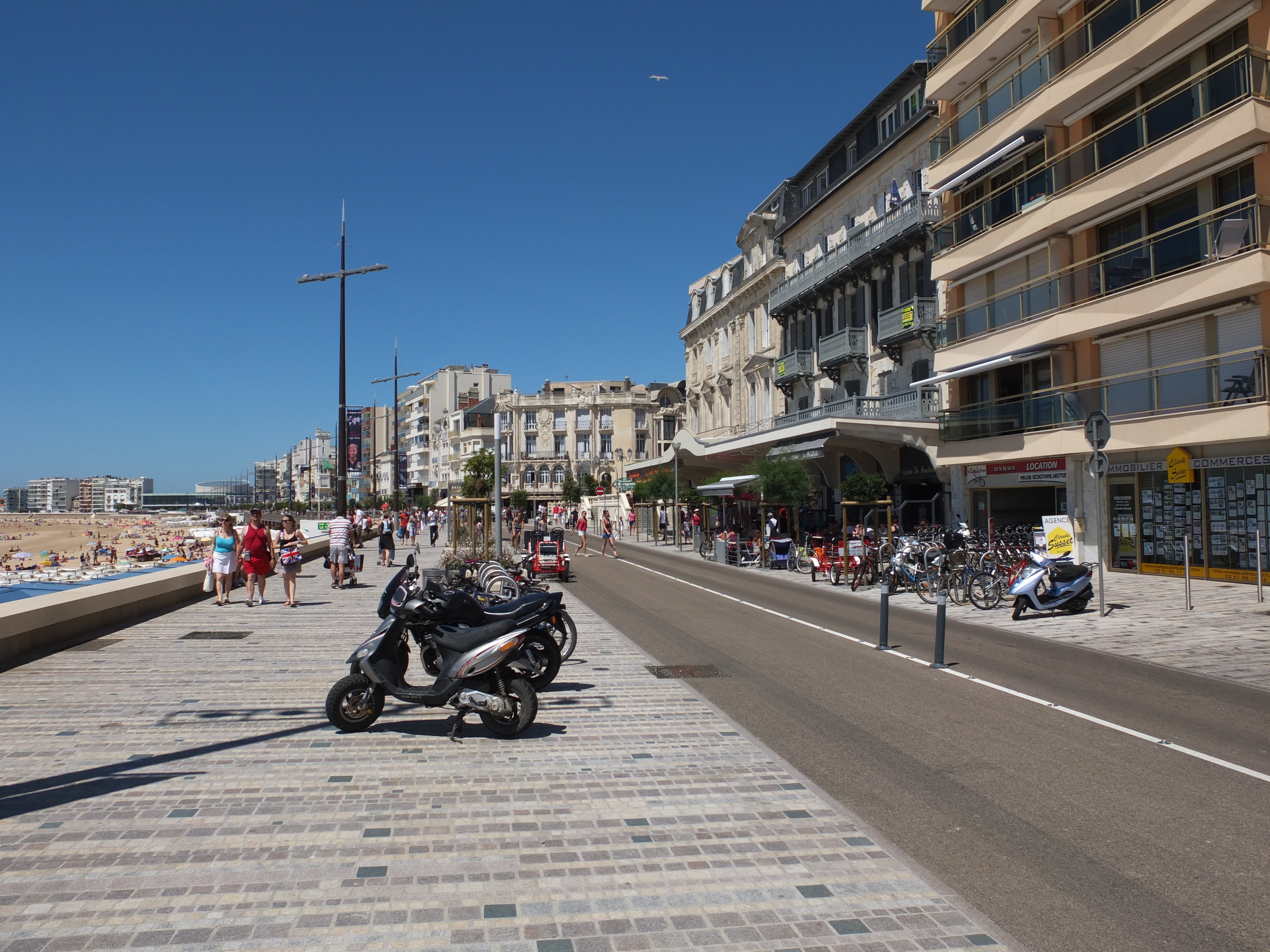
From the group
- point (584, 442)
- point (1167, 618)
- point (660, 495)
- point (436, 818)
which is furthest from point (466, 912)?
point (584, 442)

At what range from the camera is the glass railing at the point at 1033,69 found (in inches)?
860

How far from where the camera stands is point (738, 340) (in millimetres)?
49812

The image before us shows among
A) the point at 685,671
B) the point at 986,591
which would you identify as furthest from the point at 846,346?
the point at 685,671

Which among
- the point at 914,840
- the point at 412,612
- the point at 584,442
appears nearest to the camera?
the point at 914,840

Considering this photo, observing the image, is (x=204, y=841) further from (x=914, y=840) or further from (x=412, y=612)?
(x=914, y=840)

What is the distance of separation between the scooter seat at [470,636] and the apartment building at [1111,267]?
46.7 ft

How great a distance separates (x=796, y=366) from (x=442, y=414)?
9400cm

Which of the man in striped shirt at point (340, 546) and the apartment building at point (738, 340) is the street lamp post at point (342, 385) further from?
the apartment building at point (738, 340)

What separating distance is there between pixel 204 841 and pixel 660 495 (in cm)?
4469

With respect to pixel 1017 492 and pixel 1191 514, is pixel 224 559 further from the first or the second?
pixel 1017 492

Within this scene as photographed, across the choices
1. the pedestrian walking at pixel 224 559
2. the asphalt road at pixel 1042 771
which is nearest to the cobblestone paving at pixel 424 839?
the asphalt road at pixel 1042 771

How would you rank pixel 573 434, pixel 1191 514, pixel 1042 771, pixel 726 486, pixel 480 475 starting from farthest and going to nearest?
pixel 573 434
pixel 480 475
pixel 726 486
pixel 1191 514
pixel 1042 771

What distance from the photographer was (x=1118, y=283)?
2194 cm

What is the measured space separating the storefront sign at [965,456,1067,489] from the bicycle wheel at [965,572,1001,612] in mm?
8376
